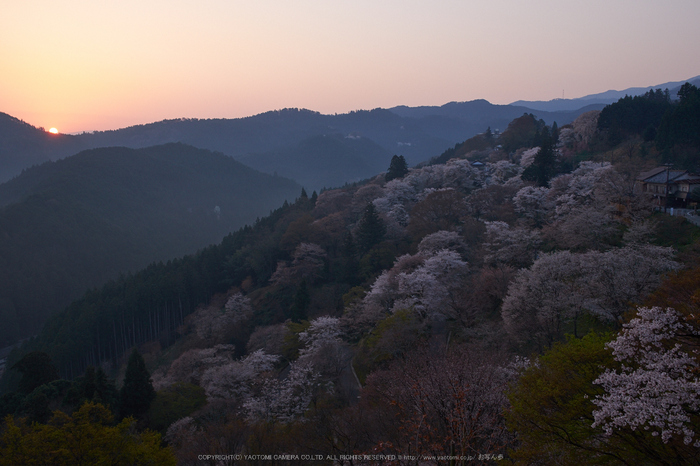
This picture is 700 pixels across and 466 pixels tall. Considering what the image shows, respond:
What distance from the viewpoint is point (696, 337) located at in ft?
25.0

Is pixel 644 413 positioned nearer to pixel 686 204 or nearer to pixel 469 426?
pixel 469 426

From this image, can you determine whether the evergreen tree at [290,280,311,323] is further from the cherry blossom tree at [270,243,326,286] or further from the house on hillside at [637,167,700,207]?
the house on hillside at [637,167,700,207]

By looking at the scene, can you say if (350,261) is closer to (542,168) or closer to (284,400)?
(542,168)

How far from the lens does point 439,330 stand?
2500cm

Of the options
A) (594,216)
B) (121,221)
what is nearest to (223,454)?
(594,216)

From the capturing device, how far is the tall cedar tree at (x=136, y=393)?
83.4 ft

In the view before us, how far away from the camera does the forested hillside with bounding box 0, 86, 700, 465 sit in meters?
8.98

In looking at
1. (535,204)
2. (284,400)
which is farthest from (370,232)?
(284,400)

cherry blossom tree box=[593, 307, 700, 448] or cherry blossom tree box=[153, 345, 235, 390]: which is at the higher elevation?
cherry blossom tree box=[593, 307, 700, 448]

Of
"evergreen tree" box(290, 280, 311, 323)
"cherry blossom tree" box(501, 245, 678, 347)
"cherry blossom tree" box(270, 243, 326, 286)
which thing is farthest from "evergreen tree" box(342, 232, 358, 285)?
"cherry blossom tree" box(501, 245, 678, 347)

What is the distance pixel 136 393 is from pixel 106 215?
112525mm

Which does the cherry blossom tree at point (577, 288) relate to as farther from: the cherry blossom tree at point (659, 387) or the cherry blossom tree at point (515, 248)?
the cherry blossom tree at point (659, 387)

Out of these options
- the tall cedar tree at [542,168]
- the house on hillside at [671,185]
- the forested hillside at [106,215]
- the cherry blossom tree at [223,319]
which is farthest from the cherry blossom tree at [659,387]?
the forested hillside at [106,215]

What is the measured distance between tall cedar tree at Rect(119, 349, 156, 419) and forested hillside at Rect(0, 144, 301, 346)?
65.5 m
